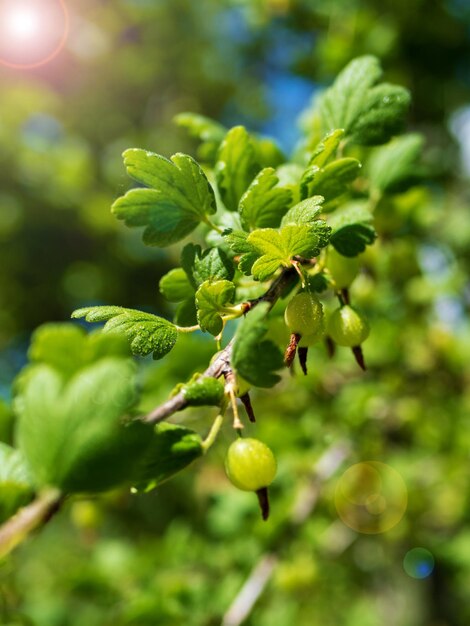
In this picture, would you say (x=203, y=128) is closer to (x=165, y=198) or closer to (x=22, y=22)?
(x=165, y=198)

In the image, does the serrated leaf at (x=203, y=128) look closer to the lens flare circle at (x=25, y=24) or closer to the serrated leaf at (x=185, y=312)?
A: the serrated leaf at (x=185, y=312)

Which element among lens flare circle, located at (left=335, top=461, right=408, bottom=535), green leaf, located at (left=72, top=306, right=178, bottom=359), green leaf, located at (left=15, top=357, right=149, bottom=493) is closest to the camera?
green leaf, located at (left=15, top=357, right=149, bottom=493)

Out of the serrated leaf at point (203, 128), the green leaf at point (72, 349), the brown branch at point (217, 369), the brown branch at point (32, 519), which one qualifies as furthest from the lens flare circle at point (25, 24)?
the brown branch at point (32, 519)

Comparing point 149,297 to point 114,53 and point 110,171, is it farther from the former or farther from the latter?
point 114,53

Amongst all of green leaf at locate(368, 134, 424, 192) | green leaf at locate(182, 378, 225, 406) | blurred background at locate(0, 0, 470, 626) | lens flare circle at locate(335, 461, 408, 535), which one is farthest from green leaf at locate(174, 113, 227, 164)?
lens flare circle at locate(335, 461, 408, 535)

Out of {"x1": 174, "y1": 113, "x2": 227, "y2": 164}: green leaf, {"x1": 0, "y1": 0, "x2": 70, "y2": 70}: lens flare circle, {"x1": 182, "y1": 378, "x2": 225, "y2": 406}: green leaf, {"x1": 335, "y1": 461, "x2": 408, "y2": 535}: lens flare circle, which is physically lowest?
{"x1": 335, "y1": 461, "x2": 408, "y2": 535}: lens flare circle

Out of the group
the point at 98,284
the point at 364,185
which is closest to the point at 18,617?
the point at 364,185

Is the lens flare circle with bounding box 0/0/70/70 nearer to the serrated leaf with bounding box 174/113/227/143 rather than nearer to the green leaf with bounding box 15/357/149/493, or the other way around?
the serrated leaf with bounding box 174/113/227/143

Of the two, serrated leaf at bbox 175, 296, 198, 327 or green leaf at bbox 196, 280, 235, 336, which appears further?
serrated leaf at bbox 175, 296, 198, 327
